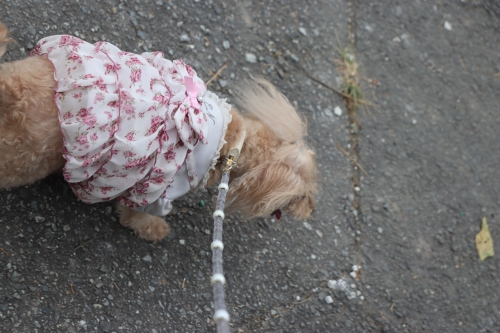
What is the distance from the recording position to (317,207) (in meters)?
3.61

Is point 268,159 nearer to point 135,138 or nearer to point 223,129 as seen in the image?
point 223,129

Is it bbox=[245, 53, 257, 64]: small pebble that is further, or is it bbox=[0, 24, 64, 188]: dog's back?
bbox=[245, 53, 257, 64]: small pebble

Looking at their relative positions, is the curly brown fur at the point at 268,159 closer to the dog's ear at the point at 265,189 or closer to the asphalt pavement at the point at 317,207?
the dog's ear at the point at 265,189

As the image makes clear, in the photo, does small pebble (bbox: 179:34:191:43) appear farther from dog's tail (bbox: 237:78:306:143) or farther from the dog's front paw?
the dog's front paw

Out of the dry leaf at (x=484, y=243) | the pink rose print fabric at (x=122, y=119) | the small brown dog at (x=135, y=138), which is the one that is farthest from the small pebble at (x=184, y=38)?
the dry leaf at (x=484, y=243)

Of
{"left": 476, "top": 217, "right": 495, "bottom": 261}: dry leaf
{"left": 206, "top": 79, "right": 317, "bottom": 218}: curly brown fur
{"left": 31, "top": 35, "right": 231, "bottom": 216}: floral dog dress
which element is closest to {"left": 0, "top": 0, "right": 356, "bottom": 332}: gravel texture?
{"left": 31, "top": 35, "right": 231, "bottom": 216}: floral dog dress

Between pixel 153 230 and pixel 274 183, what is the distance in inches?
31.7

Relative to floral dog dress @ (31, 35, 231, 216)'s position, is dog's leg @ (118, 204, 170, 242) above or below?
below

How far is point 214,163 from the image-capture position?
102 inches

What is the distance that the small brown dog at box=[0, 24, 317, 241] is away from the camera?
2098mm

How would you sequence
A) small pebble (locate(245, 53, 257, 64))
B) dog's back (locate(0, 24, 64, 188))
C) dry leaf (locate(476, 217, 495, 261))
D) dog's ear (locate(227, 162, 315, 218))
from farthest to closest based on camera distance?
dry leaf (locate(476, 217, 495, 261)) < small pebble (locate(245, 53, 257, 64)) < dog's ear (locate(227, 162, 315, 218)) < dog's back (locate(0, 24, 64, 188))

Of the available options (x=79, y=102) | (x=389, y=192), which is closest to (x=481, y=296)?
(x=389, y=192)

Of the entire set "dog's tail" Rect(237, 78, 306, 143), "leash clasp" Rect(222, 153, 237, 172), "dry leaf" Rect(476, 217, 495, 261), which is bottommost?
"dry leaf" Rect(476, 217, 495, 261)

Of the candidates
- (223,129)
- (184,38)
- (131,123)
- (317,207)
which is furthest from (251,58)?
(131,123)
